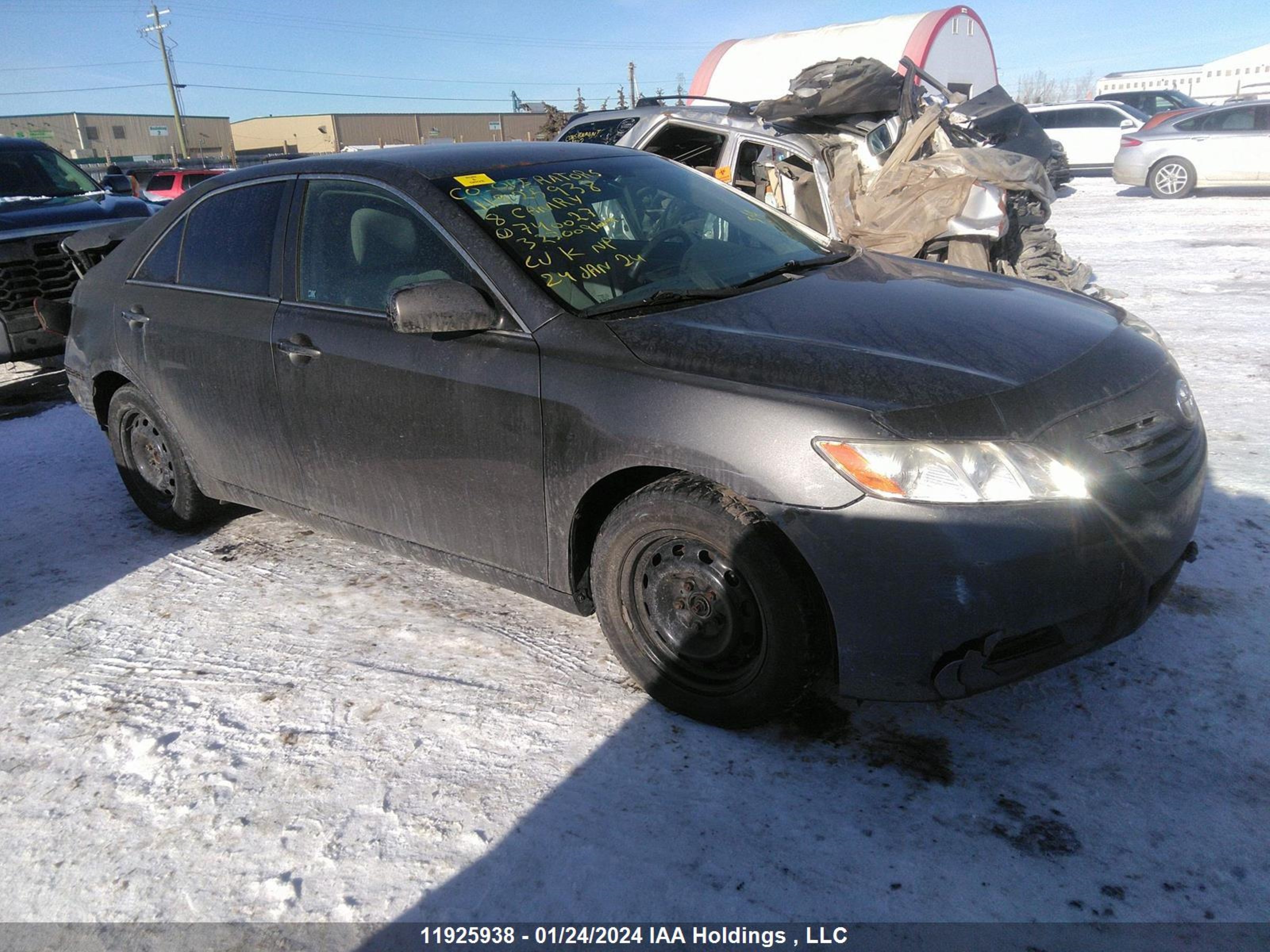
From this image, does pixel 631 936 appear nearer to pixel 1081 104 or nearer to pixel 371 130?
pixel 1081 104

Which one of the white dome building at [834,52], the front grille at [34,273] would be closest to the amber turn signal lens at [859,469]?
the front grille at [34,273]

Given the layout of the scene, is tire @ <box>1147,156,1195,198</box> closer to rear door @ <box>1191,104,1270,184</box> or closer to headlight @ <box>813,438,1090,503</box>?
rear door @ <box>1191,104,1270,184</box>

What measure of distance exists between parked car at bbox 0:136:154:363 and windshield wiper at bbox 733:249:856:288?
5.61m

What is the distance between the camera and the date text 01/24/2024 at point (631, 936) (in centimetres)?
209

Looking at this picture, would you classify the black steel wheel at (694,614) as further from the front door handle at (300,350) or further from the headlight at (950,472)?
the front door handle at (300,350)

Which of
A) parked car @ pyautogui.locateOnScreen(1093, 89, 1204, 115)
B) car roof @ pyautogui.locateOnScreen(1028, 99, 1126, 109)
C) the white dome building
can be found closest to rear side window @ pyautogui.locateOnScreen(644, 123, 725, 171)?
the white dome building

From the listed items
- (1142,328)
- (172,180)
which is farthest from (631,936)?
(172,180)

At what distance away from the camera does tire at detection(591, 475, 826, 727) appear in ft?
8.20

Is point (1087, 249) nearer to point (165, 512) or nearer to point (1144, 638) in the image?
point (1144, 638)

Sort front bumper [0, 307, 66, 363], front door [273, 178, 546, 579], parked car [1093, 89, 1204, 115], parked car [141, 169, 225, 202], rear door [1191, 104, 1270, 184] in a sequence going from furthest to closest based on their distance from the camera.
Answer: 1. parked car [1093, 89, 1204, 115]
2. parked car [141, 169, 225, 202]
3. rear door [1191, 104, 1270, 184]
4. front bumper [0, 307, 66, 363]
5. front door [273, 178, 546, 579]

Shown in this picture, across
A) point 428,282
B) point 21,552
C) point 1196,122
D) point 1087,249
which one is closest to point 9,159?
point 21,552

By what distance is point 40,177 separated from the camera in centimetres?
853

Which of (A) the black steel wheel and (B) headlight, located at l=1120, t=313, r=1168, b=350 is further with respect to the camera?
(B) headlight, located at l=1120, t=313, r=1168, b=350

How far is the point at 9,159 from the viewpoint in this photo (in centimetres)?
843
